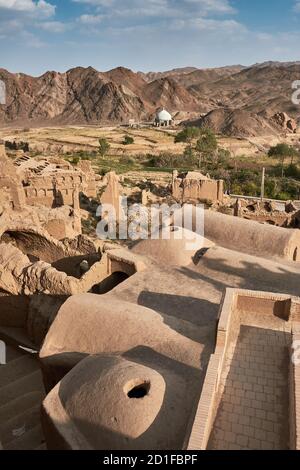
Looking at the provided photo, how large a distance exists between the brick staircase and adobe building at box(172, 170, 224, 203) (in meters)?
18.6

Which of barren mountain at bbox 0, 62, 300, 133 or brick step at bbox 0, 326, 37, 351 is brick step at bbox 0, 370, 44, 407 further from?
barren mountain at bbox 0, 62, 300, 133

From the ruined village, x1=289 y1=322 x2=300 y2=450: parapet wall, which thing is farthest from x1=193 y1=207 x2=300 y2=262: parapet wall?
x1=289 y1=322 x2=300 y2=450: parapet wall

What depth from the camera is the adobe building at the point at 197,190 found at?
27267mm

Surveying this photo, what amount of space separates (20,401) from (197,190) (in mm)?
20741

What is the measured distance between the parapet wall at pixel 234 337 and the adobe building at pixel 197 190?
18660 millimetres

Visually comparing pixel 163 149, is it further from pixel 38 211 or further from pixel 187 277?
pixel 187 277

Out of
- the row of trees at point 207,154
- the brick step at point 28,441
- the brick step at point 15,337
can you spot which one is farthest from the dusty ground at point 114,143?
the brick step at point 28,441

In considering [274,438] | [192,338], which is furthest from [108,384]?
[274,438]

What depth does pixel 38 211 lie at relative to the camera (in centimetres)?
1789

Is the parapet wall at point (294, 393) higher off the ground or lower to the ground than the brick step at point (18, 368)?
higher

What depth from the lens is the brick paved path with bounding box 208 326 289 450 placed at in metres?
6.16

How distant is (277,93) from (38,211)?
445 feet

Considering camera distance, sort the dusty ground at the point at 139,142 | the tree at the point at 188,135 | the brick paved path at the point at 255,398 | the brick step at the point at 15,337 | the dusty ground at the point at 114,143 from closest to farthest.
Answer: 1. the brick paved path at the point at 255,398
2. the brick step at the point at 15,337
3. the dusty ground at the point at 114,143
4. the dusty ground at the point at 139,142
5. the tree at the point at 188,135

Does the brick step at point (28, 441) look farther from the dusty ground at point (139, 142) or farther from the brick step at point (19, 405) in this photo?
the dusty ground at point (139, 142)
